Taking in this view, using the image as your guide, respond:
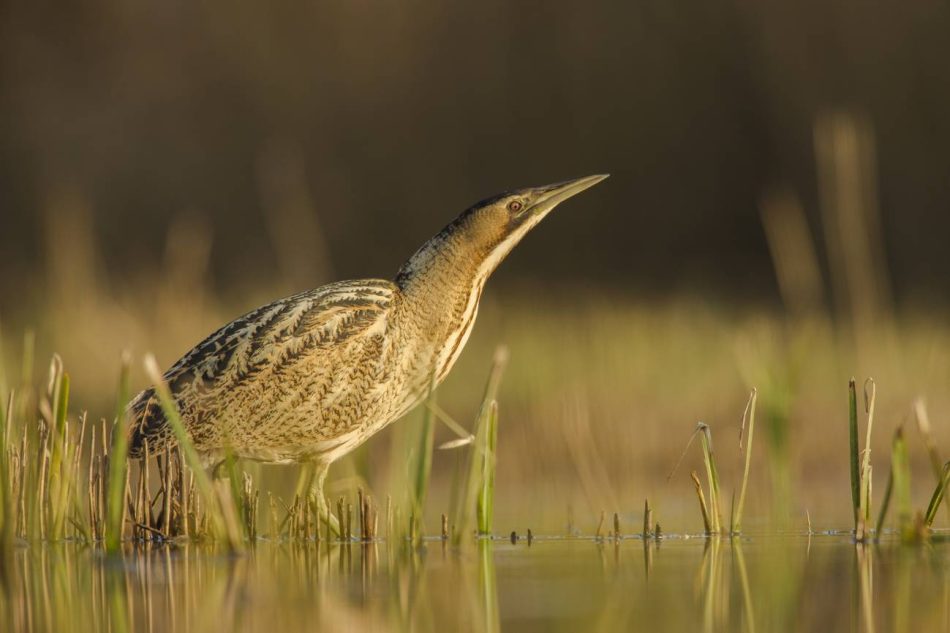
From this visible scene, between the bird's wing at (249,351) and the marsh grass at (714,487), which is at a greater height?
the bird's wing at (249,351)

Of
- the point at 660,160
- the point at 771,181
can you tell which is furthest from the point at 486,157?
the point at 771,181

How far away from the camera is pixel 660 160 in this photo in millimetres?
12703

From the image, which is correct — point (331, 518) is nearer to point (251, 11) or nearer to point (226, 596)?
point (226, 596)

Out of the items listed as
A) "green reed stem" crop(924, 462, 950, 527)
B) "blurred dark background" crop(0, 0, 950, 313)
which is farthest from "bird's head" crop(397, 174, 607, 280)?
"blurred dark background" crop(0, 0, 950, 313)

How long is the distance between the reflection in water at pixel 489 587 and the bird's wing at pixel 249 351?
498 millimetres

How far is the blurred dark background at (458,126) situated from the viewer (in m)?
11.8

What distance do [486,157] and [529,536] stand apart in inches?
330

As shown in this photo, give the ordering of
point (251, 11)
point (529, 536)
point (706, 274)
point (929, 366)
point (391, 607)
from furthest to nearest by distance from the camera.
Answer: point (251, 11) → point (706, 274) → point (929, 366) → point (529, 536) → point (391, 607)

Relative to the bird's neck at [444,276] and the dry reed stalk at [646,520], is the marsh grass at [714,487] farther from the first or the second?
the bird's neck at [444,276]

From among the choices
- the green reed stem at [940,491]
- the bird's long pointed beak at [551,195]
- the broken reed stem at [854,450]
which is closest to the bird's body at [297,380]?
the bird's long pointed beak at [551,195]

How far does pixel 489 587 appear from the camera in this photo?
4.00 meters

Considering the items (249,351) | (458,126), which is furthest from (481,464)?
(458,126)

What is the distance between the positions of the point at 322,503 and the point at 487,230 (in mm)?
1018

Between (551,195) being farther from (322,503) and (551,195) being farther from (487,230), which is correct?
(322,503)
